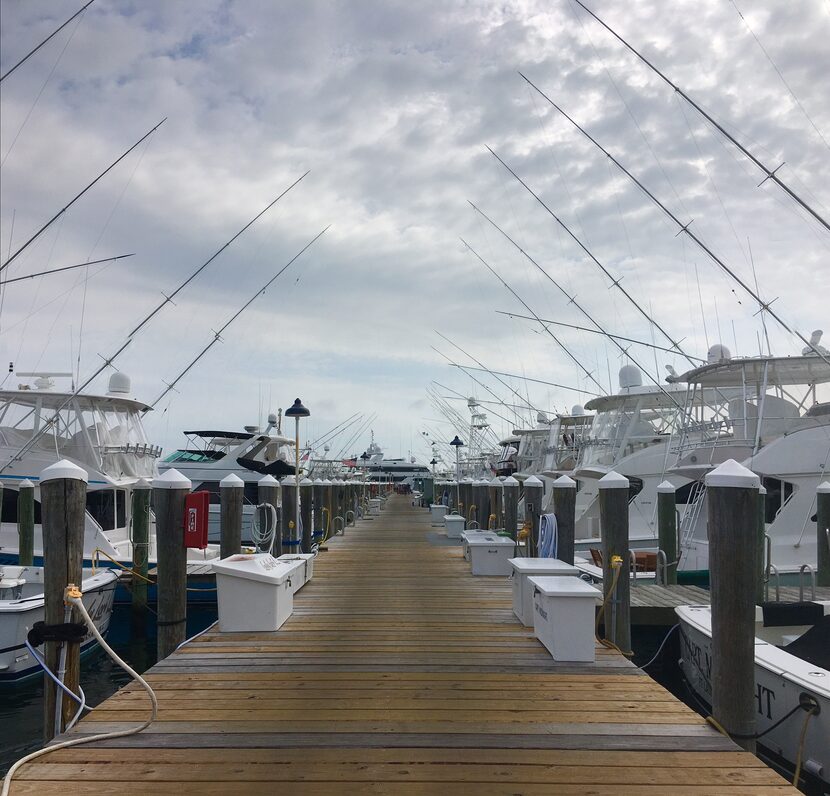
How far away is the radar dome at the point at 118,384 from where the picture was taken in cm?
2020

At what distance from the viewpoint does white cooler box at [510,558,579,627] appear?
8.12 metres

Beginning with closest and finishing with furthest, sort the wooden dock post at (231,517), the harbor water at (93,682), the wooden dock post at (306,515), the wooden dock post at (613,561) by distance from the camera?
the wooden dock post at (613,561)
the harbor water at (93,682)
the wooden dock post at (231,517)
the wooden dock post at (306,515)

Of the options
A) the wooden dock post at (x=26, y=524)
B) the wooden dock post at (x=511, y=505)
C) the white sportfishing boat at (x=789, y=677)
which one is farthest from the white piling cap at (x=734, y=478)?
the wooden dock post at (x=26, y=524)

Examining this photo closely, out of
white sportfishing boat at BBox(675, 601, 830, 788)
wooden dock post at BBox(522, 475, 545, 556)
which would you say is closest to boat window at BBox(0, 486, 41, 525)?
wooden dock post at BBox(522, 475, 545, 556)

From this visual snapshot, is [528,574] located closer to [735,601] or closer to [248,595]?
[248,595]

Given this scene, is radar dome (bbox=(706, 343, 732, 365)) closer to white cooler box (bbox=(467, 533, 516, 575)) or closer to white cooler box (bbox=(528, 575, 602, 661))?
white cooler box (bbox=(467, 533, 516, 575))

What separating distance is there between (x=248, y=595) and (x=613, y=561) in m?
4.02

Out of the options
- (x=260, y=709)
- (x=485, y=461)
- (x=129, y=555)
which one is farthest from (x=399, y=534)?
(x=485, y=461)

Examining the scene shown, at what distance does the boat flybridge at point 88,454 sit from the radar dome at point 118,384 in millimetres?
27

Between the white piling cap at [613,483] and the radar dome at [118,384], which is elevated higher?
the radar dome at [118,384]

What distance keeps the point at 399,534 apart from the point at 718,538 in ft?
62.3

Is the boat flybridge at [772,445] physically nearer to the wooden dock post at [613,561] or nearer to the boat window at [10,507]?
the wooden dock post at [613,561]

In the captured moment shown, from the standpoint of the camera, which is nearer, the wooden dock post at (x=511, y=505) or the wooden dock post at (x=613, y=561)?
the wooden dock post at (x=613, y=561)

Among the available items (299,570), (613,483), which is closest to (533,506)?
(299,570)
